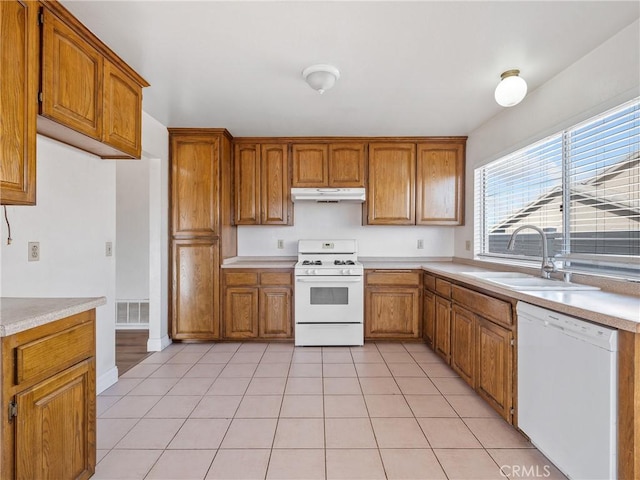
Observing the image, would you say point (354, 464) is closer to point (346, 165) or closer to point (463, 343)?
point (463, 343)

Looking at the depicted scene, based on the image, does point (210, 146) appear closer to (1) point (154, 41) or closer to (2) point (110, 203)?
(2) point (110, 203)

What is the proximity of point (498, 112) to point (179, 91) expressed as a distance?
9.04ft

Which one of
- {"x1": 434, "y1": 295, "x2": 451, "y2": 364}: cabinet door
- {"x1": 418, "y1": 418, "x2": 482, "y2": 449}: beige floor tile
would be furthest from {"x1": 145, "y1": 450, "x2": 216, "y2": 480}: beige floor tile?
{"x1": 434, "y1": 295, "x2": 451, "y2": 364}: cabinet door

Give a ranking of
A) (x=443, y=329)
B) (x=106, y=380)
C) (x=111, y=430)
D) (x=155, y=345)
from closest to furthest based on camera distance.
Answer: (x=111, y=430) → (x=106, y=380) → (x=443, y=329) → (x=155, y=345)

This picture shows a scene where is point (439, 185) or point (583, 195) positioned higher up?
point (439, 185)

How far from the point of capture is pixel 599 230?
1.99 meters

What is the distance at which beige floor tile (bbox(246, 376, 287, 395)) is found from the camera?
245 cm

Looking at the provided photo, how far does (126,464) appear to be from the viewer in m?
1.69

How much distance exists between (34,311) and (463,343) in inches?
102

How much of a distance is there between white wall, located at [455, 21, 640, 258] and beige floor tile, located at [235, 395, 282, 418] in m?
A: 2.68

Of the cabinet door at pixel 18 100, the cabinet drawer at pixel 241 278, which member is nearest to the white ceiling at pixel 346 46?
the cabinet door at pixel 18 100

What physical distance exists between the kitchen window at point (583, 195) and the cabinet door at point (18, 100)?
2904 millimetres

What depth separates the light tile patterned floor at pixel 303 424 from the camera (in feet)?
5.44

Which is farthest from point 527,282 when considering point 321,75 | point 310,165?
point 310,165
